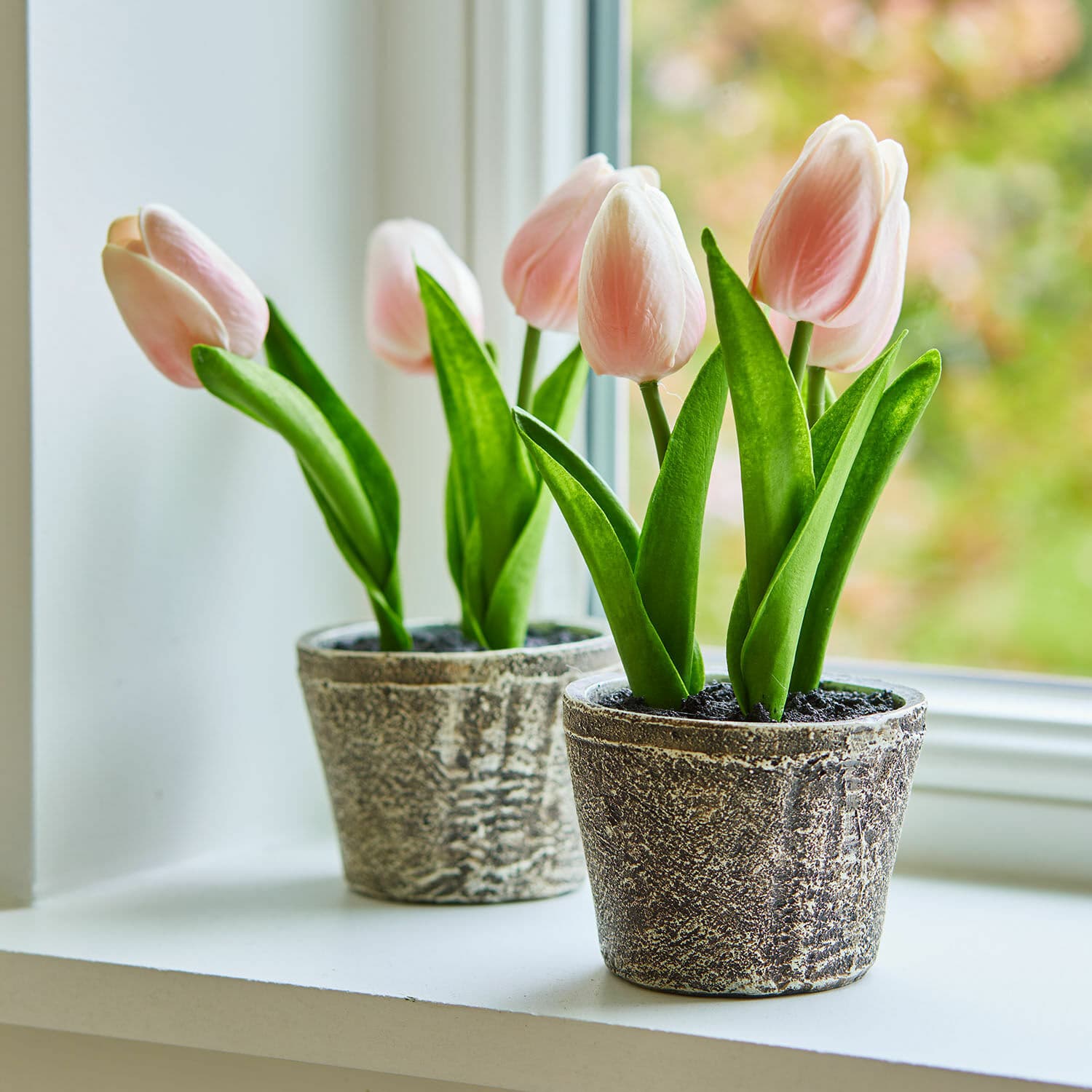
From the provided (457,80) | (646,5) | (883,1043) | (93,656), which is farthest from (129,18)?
(883,1043)

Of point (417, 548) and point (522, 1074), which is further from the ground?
point (417, 548)

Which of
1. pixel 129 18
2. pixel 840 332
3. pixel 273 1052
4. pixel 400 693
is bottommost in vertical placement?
pixel 273 1052

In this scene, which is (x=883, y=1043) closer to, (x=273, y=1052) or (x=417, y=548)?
(x=273, y=1052)

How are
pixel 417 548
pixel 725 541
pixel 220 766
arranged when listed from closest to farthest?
pixel 220 766, pixel 417 548, pixel 725 541

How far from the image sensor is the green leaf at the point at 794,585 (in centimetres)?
47

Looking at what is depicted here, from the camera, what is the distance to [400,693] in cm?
61

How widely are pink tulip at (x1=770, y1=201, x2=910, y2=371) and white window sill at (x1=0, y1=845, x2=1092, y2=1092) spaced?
0.85 feet

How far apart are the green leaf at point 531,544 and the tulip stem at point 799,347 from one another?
0.55 feet

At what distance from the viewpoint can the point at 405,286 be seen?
0.68 metres

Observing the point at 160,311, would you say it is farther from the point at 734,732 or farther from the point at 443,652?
the point at 734,732

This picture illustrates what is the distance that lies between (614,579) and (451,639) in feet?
0.66

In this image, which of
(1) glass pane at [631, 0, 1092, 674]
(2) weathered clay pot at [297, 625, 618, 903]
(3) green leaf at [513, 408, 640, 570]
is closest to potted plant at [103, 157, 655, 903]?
(2) weathered clay pot at [297, 625, 618, 903]

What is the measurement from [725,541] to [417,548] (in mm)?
403

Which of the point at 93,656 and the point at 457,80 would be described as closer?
the point at 93,656
